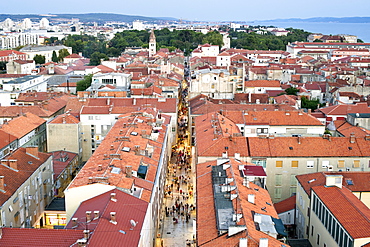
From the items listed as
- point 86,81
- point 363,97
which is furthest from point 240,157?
point 86,81

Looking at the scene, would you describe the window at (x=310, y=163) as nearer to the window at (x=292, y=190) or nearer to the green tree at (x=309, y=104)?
the window at (x=292, y=190)

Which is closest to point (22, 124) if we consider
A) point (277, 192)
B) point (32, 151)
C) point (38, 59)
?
point (32, 151)

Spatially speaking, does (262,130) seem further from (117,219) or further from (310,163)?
(117,219)

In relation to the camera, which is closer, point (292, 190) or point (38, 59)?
point (292, 190)

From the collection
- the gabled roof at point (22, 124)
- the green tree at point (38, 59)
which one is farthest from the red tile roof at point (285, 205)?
the green tree at point (38, 59)

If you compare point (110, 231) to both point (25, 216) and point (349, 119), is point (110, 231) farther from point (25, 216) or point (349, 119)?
point (349, 119)

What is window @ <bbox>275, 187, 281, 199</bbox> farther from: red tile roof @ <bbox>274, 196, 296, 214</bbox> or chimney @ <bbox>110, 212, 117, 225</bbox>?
chimney @ <bbox>110, 212, 117, 225</bbox>
